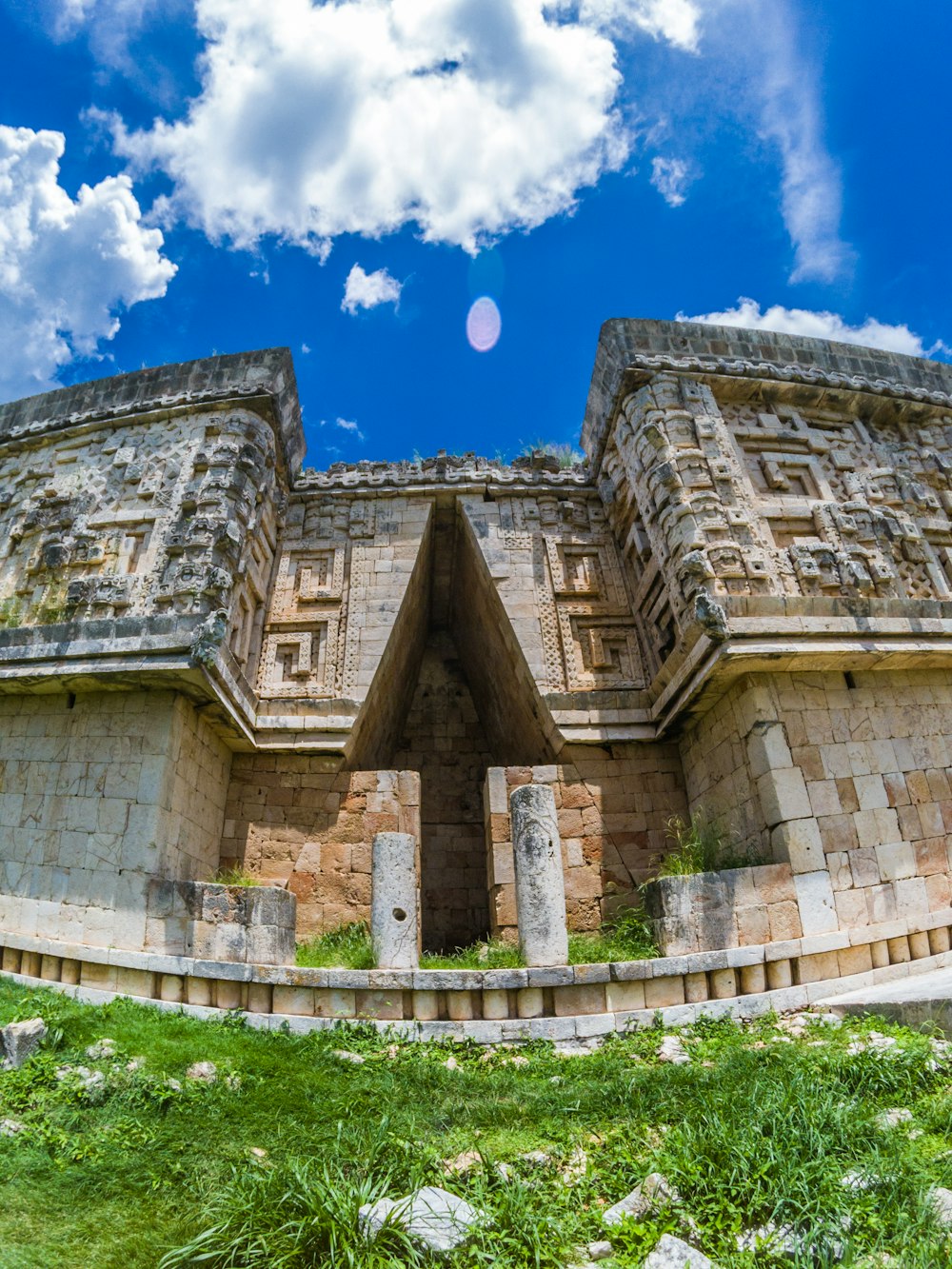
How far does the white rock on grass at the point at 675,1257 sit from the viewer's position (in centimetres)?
284

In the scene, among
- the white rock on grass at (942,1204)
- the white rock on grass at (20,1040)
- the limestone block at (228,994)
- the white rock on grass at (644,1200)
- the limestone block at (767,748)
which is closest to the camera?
the white rock on grass at (942,1204)

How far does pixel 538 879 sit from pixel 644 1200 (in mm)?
3252

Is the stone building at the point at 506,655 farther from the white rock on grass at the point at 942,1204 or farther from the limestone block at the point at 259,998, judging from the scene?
the white rock on grass at the point at 942,1204

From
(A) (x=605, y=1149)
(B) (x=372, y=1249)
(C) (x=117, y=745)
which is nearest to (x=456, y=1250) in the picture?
(B) (x=372, y=1249)

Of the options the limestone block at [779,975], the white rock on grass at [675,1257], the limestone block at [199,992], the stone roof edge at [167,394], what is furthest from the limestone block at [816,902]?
the stone roof edge at [167,394]

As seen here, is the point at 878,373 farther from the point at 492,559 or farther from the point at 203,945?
the point at 203,945

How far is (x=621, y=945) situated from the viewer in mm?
6703

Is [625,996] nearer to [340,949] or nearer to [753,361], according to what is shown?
[340,949]

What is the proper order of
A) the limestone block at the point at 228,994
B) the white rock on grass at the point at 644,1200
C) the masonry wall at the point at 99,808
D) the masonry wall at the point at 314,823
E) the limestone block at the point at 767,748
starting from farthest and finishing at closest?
the masonry wall at the point at 314,823
the limestone block at the point at 767,748
the masonry wall at the point at 99,808
the limestone block at the point at 228,994
the white rock on grass at the point at 644,1200

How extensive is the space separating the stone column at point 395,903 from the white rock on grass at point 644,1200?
10.6 feet

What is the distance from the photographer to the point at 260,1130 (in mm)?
4020

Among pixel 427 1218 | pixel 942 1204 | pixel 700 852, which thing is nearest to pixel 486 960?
pixel 700 852

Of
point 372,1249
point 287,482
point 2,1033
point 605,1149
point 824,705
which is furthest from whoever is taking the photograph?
point 287,482

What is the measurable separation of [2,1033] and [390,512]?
Answer: 7.79m
